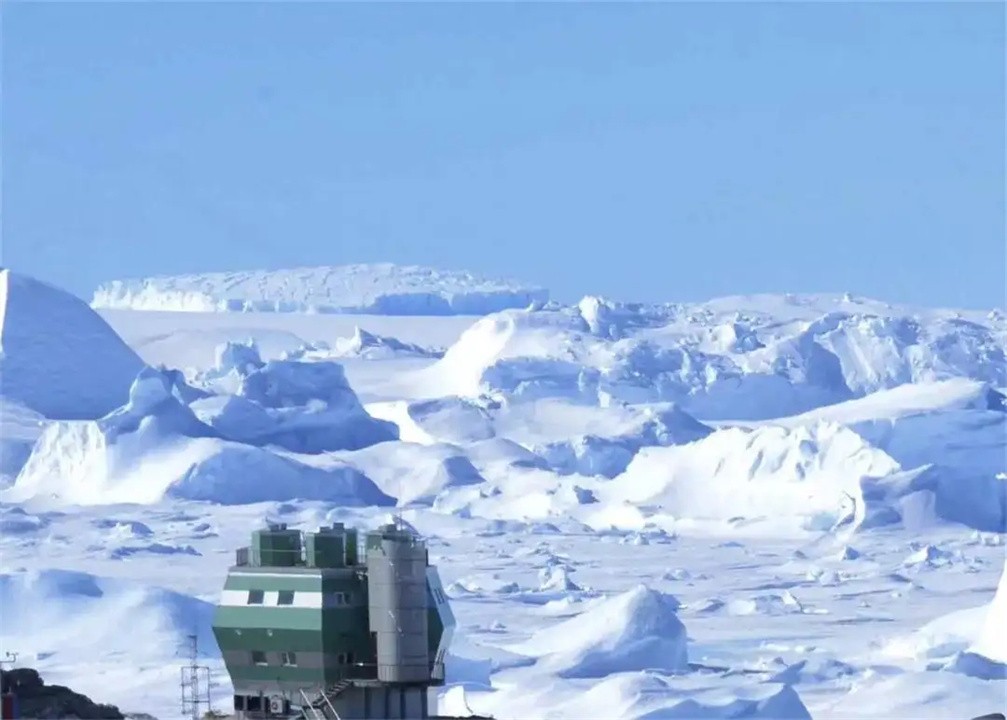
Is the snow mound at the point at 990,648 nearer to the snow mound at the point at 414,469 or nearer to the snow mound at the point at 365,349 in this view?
the snow mound at the point at 414,469

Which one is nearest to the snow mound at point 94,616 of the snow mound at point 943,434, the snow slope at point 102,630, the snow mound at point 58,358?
the snow slope at point 102,630

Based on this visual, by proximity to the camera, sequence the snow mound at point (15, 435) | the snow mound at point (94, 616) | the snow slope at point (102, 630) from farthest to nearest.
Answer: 1. the snow mound at point (15, 435)
2. the snow mound at point (94, 616)
3. the snow slope at point (102, 630)

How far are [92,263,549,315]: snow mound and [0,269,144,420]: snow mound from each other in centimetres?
2646

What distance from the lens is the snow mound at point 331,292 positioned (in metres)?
74.0

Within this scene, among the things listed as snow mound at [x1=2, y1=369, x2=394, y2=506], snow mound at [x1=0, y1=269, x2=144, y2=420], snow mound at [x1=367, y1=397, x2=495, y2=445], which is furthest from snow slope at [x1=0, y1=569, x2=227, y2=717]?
snow mound at [x1=367, y1=397, x2=495, y2=445]

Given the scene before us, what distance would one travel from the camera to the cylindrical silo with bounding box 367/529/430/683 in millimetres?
11195

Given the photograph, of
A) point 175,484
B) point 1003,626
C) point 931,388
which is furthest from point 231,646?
point 931,388

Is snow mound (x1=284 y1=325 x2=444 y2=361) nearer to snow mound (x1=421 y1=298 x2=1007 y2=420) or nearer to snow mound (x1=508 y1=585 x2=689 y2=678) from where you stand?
snow mound (x1=421 y1=298 x2=1007 y2=420)

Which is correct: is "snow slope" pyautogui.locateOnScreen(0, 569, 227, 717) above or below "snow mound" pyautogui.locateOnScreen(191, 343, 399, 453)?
below

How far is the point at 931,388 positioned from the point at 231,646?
34768 millimetres

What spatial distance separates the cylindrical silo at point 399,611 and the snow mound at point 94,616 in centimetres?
1377

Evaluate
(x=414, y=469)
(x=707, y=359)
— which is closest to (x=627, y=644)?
(x=414, y=469)

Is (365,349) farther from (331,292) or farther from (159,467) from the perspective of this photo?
(159,467)

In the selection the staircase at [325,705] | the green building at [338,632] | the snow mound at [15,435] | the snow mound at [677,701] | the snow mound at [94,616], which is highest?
the snow mound at [15,435]
